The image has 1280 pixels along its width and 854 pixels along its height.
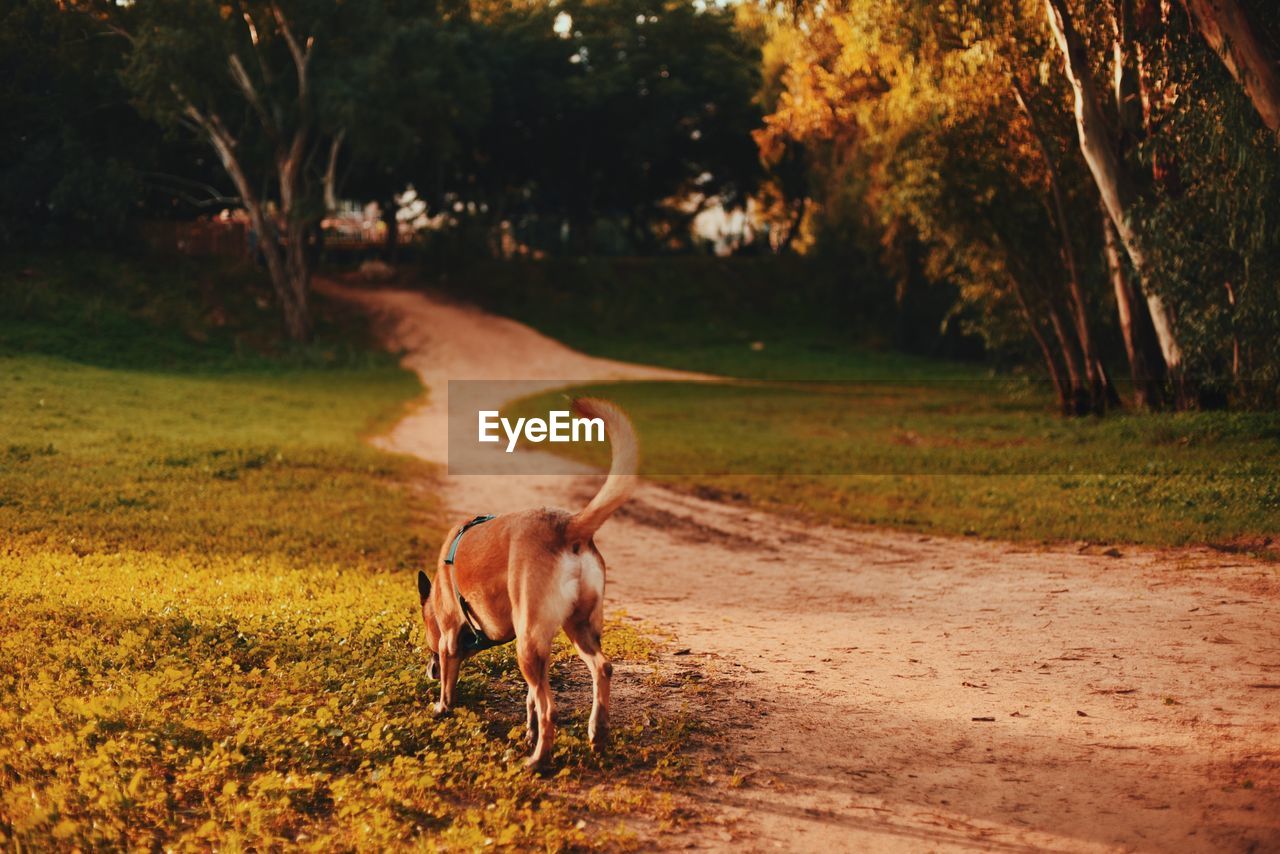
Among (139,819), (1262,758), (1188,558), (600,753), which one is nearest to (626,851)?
(600,753)

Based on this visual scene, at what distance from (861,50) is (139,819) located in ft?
66.1

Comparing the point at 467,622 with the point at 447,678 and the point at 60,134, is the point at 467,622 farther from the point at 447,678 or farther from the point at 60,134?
the point at 60,134


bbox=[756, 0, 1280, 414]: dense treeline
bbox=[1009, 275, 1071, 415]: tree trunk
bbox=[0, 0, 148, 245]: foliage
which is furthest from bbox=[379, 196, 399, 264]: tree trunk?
bbox=[1009, 275, 1071, 415]: tree trunk

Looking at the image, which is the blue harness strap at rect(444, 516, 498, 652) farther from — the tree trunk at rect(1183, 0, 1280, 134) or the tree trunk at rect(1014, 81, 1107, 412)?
the tree trunk at rect(1014, 81, 1107, 412)

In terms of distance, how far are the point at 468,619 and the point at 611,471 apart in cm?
141

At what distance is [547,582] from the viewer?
20.3 feet

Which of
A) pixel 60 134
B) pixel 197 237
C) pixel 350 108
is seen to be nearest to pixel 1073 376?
pixel 350 108

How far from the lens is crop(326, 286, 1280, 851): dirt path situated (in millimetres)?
5844

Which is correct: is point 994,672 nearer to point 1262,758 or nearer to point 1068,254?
point 1262,758

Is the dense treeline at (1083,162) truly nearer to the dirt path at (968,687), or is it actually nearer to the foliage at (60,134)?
the dirt path at (968,687)

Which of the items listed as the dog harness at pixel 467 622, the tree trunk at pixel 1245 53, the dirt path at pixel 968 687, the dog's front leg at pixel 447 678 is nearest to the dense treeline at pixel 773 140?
the tree trunk at pixel 1245 53

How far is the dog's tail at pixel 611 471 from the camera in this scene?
6203 millimetres

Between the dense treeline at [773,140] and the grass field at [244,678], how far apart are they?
11632mm

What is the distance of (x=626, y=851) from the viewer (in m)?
5.45
